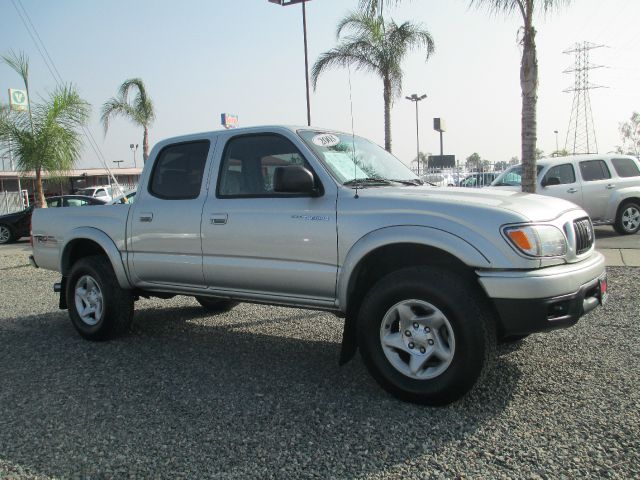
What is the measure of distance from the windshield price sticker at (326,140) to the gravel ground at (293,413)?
5.82 ft

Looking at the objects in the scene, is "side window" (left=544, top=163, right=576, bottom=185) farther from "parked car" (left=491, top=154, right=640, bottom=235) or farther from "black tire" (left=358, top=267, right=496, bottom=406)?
"black tire" (left=358, top=267, right=496, bottom=406)

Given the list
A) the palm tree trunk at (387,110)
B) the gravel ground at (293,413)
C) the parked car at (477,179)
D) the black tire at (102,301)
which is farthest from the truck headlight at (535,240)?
the parked car at (477,179)

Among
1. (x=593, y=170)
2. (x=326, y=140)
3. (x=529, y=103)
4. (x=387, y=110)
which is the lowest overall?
(x=593, y=170)

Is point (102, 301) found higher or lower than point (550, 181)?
lower

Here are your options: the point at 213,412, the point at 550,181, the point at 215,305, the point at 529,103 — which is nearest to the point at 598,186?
the point at 550,181

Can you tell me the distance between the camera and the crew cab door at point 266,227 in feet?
12.9

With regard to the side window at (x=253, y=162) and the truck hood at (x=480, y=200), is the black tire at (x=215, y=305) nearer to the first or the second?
the side window at (x=253, y=162)

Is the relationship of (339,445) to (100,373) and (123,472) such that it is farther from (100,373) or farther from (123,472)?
(100,373)

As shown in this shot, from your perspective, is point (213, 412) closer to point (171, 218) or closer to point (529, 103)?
point (171, 218)

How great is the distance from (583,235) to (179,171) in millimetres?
3340

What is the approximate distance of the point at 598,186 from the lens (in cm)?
1191

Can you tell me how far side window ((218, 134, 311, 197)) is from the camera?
4.36m

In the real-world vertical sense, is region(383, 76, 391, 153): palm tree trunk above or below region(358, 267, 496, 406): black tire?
above

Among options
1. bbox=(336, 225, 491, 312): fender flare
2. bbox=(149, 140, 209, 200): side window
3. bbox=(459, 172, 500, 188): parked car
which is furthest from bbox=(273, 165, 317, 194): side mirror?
bbox=(459, 172, 500, 188): parked car
